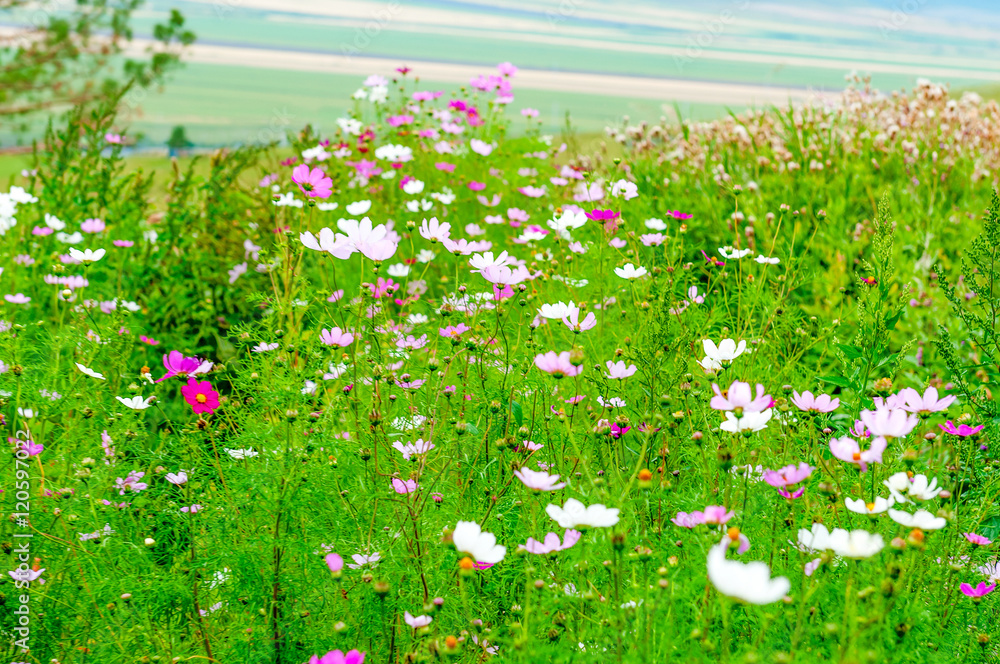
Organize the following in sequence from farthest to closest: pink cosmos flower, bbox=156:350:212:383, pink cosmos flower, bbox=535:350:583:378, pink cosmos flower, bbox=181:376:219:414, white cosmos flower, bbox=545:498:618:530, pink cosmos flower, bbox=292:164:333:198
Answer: pink cosmos flower, bbox=292:164:333:198 → pink cosmos flower, bbox=156:350:212:383 → pink cosmos flower, bbox=181:376:219:414 → pink cosmos flower, bbox=535:350:583:378 → white cosmos flower, bbox=545:498:618:530

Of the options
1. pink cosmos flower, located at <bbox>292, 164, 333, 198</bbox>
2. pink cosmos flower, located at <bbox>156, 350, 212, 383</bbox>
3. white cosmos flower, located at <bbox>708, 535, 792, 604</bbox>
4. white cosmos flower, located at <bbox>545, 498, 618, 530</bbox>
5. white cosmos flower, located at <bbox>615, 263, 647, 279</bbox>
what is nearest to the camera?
white cosmos flower, located at <bbox>708, 535, 792, 604</bbox>

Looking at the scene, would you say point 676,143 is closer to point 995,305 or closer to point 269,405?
point 995,305

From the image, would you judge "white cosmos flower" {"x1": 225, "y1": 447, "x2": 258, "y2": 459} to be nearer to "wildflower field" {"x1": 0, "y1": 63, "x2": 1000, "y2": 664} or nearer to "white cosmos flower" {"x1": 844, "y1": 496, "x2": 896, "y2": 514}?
"wildflower field" {"x1": 0, "y1": 63, "x2": 1000, "y2": 664}

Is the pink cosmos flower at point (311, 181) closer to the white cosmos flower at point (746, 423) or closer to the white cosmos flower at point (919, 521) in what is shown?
the white cosmos flower at point (746, 423)

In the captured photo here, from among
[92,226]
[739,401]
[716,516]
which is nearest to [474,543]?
[716,516]

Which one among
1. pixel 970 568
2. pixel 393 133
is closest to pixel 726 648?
pixel 970 568

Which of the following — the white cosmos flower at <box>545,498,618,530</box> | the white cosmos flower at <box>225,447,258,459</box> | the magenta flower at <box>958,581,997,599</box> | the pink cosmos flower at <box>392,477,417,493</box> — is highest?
the white cosmos flower at <box>545,498,618,530</box>

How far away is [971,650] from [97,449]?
1.99 m

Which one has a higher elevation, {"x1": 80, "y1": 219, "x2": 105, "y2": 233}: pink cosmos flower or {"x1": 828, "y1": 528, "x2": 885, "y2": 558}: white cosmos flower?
{"x1": 80, "y1": 219, "x2": 105, "y2": 233}: pink cosmos flower

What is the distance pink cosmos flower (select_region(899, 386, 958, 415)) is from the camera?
1.52 m

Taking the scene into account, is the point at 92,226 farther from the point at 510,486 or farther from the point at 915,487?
the point at 915,487

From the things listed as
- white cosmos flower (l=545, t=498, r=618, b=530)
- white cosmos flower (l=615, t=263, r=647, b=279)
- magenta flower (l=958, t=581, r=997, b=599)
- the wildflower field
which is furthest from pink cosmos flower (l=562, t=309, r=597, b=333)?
magenta flower (l=958, t=581, r=997, b=599)

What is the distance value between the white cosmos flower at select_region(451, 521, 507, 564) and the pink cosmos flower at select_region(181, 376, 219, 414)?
753mm

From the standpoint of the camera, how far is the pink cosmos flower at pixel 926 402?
4.99 feet
